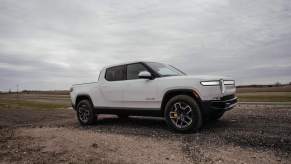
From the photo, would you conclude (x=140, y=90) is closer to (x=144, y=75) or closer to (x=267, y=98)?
(x=144, y=75)

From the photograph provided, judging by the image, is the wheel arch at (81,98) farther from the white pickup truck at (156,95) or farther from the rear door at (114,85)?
the rear door at (114,85)

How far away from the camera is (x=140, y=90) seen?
21.7 ft

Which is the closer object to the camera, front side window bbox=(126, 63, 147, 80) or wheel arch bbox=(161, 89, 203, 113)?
wheel arch bbox=(161, 89, 203, 113)

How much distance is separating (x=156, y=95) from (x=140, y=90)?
0.55 m

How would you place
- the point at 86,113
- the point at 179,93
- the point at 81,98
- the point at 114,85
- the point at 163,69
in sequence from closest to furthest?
the point at 179,93 < the point at 163,69 < the point at 114,85 < the point at 86,113 < the point at 81,98

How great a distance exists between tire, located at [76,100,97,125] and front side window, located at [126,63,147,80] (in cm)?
183

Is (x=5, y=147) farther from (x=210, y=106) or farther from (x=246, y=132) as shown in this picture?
(x=246, y=132)

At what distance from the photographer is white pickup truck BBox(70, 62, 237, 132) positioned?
559 centimetres

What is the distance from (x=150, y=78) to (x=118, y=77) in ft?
4.48

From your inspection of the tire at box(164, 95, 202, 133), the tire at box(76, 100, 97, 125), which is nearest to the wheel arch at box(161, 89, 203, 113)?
the tire at box(164, 95, 202, 133)

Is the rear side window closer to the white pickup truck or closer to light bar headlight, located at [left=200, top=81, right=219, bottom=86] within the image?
the white pickup truck

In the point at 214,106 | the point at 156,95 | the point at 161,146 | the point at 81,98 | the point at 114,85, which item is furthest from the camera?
the point at 81,98

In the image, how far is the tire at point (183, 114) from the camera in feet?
18.4

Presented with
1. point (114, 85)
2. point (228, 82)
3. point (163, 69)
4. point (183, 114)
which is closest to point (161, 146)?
point (183, 114)
